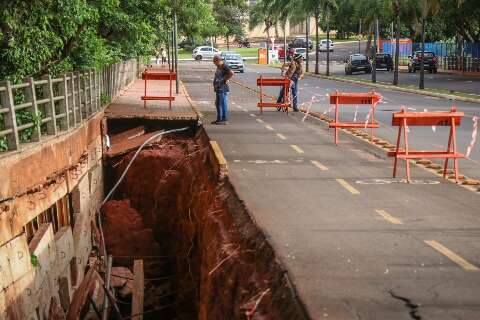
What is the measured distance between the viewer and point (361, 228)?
30.1ft

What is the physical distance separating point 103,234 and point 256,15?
97314 mm

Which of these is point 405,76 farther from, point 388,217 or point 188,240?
point 388,217

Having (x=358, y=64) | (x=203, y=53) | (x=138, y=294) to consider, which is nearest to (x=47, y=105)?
(x=138, y=294)

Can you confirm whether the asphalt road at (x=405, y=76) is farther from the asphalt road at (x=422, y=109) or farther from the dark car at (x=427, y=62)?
the asphalt road at (x=422, y=109)

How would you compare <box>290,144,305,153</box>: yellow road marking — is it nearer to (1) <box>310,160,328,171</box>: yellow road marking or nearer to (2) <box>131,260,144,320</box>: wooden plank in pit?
(1) <box>310,160,328,171</box>: yellow road marking

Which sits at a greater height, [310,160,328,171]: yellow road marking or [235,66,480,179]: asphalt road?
[310,160,328,171]: yellow road marking

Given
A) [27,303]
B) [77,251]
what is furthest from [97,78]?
[27,303]

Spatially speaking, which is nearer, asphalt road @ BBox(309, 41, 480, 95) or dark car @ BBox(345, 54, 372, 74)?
asphalt road @ BBox(309, 41, 480, 95)

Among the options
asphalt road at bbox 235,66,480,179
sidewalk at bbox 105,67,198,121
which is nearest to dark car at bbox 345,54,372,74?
asphalt road at bbox 235,66,480,179

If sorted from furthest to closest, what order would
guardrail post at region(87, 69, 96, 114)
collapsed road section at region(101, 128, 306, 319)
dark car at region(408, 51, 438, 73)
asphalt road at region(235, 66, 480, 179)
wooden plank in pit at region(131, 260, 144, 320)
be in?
dark car at region(408, 51, 438, 73)
guardrail post at region(87, 69, 96, 114)
asphalt road at region(235, 66, 480, 179)
wooden plank in pit at region(131, 260, 144, 320)
collapsed road section at region(101, 128, 306, 319)

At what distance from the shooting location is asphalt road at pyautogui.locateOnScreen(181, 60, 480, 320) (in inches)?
257

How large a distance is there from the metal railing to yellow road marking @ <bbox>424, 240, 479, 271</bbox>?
21.6ft

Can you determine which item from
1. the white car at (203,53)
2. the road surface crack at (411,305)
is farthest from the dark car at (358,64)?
the road surface crack at (411,305)

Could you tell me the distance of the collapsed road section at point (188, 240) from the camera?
25.6 ft
